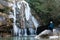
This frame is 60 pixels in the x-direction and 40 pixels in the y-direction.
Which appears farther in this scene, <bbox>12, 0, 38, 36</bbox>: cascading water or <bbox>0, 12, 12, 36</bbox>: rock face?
<bbox>12, 0, 38, 36</bbox>: cascading water

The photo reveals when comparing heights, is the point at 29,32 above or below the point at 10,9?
below

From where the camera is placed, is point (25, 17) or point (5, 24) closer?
point (5, 24)

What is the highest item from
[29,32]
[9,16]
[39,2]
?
[39,2]

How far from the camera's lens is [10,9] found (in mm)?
25703

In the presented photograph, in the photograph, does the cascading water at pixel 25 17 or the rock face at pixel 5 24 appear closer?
the rock face at pixel 5 24

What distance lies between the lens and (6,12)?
25094 millimetres

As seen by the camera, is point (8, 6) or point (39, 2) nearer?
point (8, 6)

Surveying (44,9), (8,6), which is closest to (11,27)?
(8,6)

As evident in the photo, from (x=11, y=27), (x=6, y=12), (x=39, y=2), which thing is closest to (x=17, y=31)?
(x=11, y=27)

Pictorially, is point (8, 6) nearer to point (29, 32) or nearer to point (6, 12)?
point (6, 12)

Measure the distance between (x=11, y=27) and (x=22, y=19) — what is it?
1603mm

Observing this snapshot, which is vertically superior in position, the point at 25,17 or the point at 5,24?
the point at 25,17

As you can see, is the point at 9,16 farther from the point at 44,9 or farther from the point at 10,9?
the point at 44,9

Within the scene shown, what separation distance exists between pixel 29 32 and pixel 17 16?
2.19 meters
